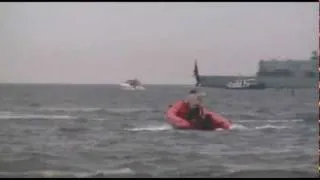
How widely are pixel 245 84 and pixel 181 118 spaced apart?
0.49m

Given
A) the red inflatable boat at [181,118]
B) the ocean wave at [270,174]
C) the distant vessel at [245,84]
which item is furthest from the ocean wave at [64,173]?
the distant vessel at [245,84]

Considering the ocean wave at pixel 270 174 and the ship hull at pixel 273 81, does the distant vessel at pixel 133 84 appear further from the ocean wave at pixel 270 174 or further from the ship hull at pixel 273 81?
the ocean wave at pixel 270 174

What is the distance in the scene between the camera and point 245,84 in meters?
4.62

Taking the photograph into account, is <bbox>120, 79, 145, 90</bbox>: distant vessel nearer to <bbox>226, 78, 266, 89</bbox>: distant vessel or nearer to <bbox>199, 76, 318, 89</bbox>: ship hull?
<bbox>199, 76, 318, 89</bbox>: ship hull

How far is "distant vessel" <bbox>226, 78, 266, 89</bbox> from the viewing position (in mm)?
4607

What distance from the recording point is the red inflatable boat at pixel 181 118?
4492 mm

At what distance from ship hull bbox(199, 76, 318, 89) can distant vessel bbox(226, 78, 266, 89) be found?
23 millimetres

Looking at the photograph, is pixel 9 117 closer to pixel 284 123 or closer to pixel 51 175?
pixel 51 175

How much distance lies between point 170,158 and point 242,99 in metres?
0.66

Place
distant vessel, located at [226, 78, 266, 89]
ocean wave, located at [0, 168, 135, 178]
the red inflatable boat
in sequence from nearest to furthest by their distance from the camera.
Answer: ocean wave, located at [0, 168, 135, 178]
the red inflatable boat
distant vessel, located at [226, 78, 266, 89]

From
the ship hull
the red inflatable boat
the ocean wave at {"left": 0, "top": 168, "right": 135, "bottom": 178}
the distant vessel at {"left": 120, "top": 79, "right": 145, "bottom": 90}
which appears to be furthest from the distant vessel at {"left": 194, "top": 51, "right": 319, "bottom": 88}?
the ocean wave at {"left": 0, "top": 168, "right": 135, "bottom": 178}

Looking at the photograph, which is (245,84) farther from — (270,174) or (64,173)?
(64,173)

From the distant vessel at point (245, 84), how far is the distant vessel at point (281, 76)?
2 cm

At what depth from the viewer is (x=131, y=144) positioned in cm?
447
